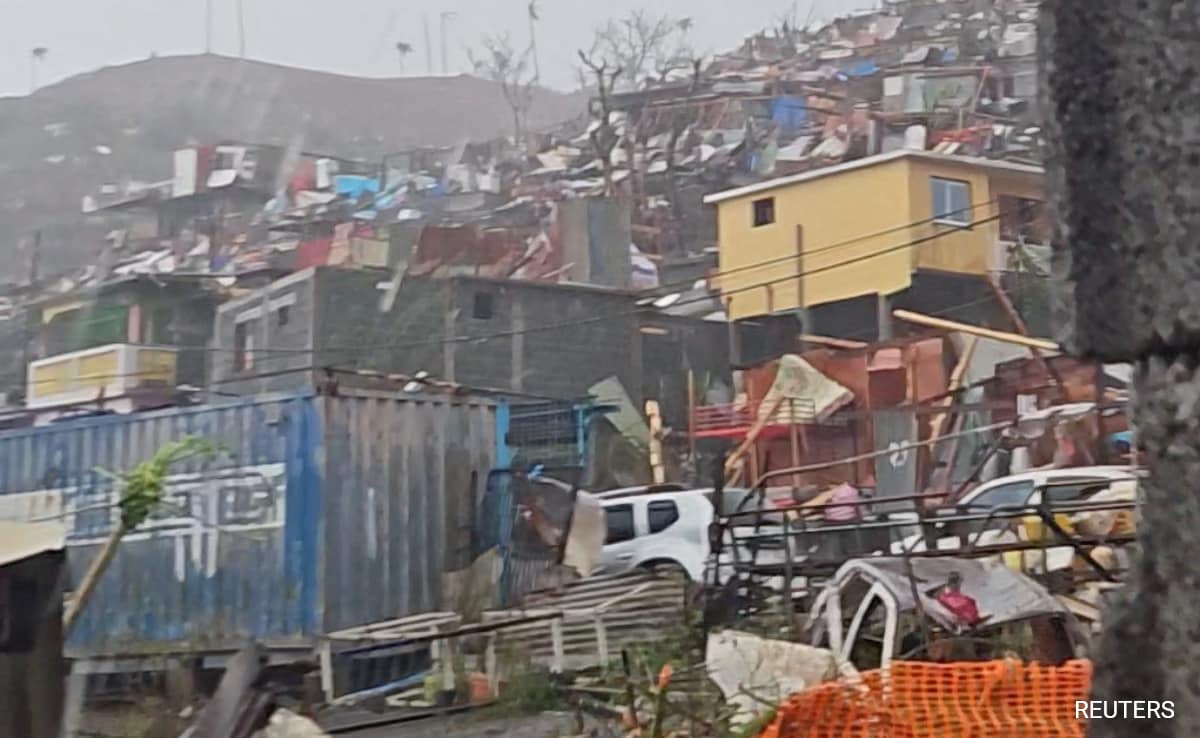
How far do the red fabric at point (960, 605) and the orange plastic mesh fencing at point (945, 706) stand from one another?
356cm

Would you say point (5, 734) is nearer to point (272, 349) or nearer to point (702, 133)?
point (272, 349)

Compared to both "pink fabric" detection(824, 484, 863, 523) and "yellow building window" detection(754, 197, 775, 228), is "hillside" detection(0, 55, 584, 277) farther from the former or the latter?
"pink fabric" detection(824, 484, 863, 523)

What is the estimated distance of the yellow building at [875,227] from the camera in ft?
79.8

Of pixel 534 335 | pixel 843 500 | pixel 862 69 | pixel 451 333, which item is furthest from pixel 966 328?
pixel 862 69

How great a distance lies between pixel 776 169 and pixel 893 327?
1038 cm

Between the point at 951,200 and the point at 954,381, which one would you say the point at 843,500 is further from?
the point at 951,200

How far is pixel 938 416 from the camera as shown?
19547 mm

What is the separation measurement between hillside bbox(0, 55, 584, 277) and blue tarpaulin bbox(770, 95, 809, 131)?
9858 millimetres

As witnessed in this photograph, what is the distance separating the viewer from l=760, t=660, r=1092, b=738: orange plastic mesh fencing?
343 centimetres

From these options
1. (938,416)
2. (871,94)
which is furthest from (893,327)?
(871,94)

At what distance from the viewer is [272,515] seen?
11.6m

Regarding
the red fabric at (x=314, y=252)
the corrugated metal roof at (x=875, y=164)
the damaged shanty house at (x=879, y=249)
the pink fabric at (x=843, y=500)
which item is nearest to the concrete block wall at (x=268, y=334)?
→ the red fabric at (x=314, y=252)

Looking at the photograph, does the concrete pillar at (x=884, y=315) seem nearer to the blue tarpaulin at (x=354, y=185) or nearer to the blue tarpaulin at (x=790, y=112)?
the blue tarpaulin at (x=790, y=112)

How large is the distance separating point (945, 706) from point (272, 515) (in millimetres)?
8663
